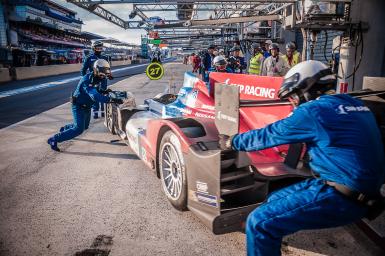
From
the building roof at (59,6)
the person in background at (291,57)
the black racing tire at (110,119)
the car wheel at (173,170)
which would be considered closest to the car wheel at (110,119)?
the black racing tire at (110,119)

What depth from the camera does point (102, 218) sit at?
3232mm

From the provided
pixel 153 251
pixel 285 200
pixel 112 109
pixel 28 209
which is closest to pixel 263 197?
pixel 285 200

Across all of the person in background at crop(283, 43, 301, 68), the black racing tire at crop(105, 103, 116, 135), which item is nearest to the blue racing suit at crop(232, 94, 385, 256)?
the black racing tire at crop(105, 103, 116, 135)

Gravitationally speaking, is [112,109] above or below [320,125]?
below

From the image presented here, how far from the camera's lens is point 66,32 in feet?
183

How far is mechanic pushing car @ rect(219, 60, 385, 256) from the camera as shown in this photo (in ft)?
5.86

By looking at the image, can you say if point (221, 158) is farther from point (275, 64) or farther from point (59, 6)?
point (59, 6)

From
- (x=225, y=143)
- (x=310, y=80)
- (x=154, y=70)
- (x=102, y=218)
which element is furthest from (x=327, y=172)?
(x=154, y=70)

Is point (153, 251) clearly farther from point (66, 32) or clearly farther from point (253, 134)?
point (66, 32)

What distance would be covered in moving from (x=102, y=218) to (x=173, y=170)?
0.91 meters

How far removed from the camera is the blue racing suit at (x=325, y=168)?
178 centimetres

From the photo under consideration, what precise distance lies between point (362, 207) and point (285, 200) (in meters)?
0.46

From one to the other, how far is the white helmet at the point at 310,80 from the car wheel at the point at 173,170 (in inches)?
53.0

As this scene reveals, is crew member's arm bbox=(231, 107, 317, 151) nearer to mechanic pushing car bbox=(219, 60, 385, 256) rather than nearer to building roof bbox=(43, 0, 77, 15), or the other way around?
mechanic pushing car bbox=(219, 60, 385, 256)
